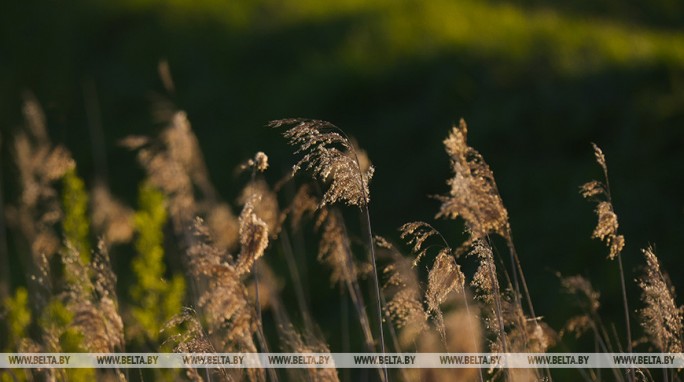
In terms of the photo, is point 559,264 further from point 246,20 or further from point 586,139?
point 246,20

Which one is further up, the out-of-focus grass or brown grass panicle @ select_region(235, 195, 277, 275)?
the out-of-focus grass

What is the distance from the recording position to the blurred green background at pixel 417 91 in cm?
675

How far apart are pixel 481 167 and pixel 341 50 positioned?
775 cm

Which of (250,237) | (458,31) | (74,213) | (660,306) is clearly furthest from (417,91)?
(250,237)

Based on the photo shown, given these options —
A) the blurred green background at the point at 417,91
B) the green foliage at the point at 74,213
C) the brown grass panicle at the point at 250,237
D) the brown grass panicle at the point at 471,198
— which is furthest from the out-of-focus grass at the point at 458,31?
the brown grass panicle at the point at 250,237

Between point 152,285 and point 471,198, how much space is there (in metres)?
2.73

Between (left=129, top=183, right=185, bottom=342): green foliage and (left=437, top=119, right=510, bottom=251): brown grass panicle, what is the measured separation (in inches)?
86.7

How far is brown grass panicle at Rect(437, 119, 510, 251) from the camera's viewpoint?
2656 mm

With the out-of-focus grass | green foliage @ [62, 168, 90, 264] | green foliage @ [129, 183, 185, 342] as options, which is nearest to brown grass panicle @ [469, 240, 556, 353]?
green foliage @ [129, 183, 185, 342]

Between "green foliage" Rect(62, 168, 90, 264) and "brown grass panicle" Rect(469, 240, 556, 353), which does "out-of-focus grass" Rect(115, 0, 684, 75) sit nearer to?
"green foliage" Rect(62, 168, 90, 264)

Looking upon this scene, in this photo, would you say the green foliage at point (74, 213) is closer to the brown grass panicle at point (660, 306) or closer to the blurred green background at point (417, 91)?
the blurred green background at point (417, 91)

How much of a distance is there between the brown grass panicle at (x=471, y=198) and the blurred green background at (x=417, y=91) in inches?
115

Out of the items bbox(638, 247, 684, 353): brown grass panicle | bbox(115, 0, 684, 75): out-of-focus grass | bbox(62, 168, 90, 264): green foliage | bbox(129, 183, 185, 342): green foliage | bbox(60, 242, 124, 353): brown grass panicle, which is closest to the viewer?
bbox(638, 247, 684, 353): brown grass panicle

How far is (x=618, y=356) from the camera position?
11.7ft
